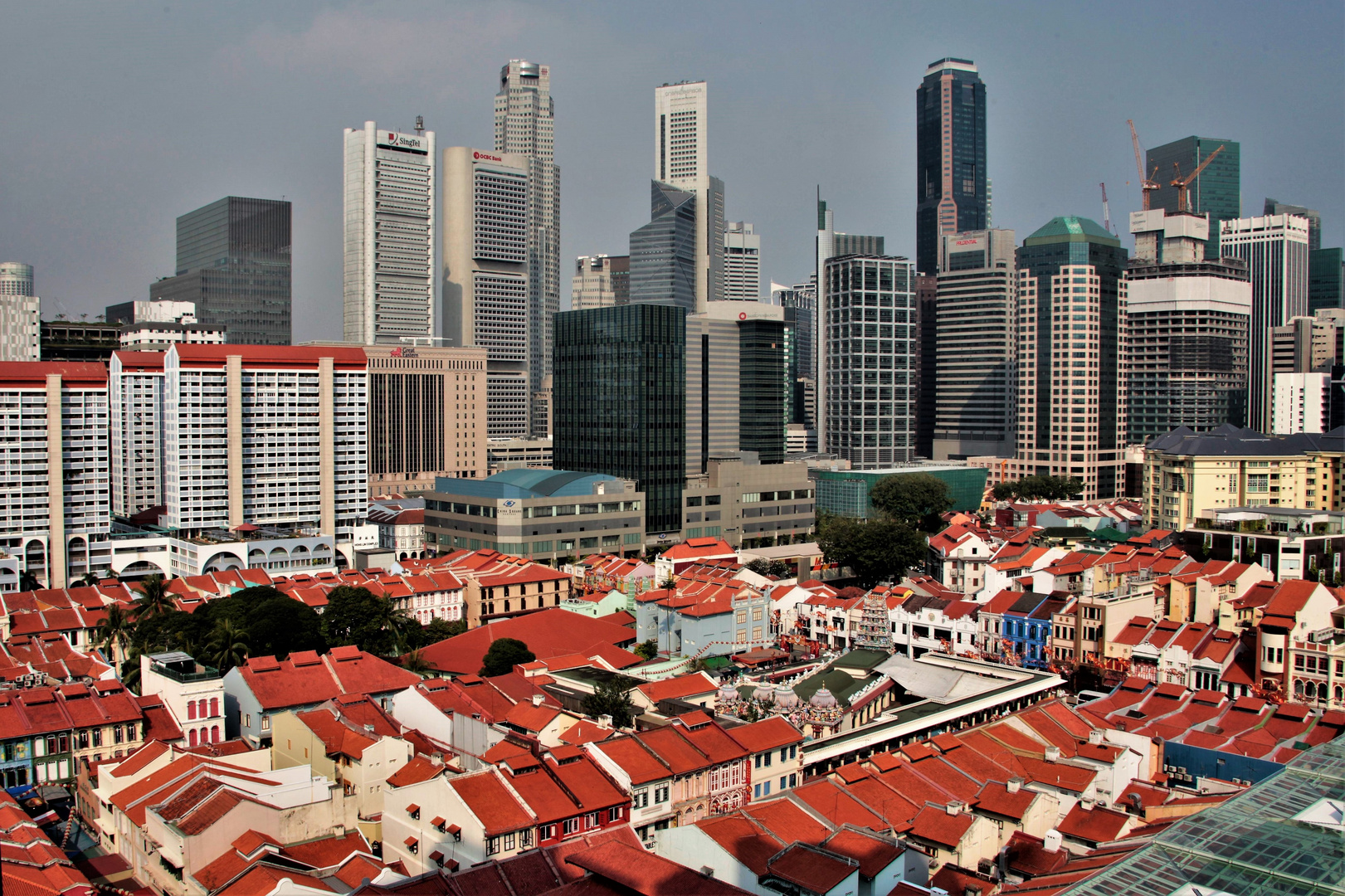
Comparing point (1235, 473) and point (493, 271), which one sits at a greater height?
point (493, 271)

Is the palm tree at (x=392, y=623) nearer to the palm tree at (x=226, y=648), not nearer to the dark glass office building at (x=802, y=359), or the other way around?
the palm tree at (x=226, y=648)

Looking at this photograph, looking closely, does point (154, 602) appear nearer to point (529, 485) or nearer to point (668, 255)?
point (529, 485)

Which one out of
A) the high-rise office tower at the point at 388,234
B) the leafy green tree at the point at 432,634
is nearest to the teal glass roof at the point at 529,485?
the leafy green tree at the point at 432,634

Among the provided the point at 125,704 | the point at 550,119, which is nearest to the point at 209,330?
the point at 550,119

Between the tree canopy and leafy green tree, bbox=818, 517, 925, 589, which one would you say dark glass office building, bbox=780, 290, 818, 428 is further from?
leafy green tree, bbox=818, 517, 925, 589

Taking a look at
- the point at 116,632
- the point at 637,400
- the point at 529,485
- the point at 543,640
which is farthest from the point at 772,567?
the point at 116,632
